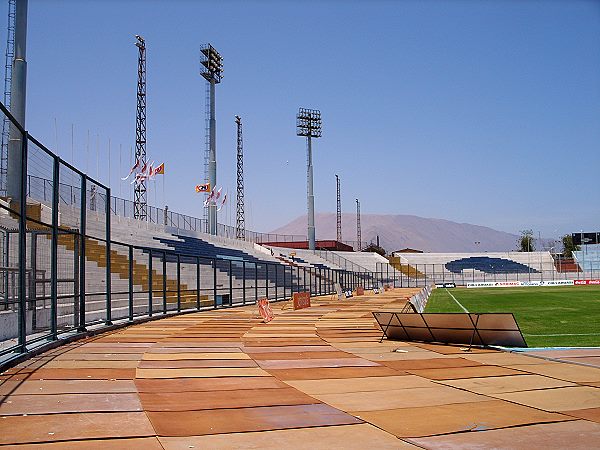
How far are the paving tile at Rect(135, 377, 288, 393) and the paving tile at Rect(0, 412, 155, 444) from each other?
6.30 ft

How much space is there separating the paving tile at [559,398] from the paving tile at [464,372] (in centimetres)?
158

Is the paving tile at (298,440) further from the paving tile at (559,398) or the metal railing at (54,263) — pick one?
the metal railing at (54,263)

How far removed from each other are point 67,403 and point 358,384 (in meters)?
4.03

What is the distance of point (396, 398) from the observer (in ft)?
29.6

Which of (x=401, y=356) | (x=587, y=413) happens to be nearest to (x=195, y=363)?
(x=401, y=356)

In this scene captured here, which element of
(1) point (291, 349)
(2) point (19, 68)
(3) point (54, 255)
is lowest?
(1) point (291, 349)

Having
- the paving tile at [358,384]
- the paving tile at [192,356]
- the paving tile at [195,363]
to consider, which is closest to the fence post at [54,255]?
the paving tile at [192,356]

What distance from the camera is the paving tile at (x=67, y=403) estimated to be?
785 centimetres

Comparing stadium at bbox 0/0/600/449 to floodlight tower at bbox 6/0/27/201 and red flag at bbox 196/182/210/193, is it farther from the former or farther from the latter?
red flag at bbox 196/182/210/193

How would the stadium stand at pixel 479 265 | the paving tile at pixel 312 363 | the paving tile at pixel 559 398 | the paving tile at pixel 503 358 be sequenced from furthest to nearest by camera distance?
the stadium stand at pixel 479 265
the paving tile at pixel 503 358
the paving tile at pixel 312 363
the paving tile at pixel 559 398

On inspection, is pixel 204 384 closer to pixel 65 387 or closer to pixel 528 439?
pixel 65 387

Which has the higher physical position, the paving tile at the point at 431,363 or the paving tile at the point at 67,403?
the paving tile at the point at 67,403

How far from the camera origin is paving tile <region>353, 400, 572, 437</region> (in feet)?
23.5

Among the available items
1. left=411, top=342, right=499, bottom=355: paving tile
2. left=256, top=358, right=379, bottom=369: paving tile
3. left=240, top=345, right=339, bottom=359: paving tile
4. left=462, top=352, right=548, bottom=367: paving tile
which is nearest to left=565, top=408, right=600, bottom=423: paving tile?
left=462, top=352, right=548, bottom=367: paving tile
